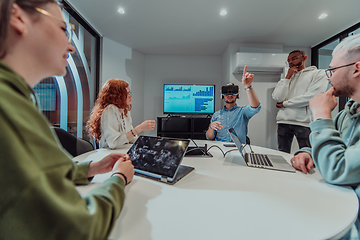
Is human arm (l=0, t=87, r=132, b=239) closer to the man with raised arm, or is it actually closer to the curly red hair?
the man with raised arm

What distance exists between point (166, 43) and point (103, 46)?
133 centimetres

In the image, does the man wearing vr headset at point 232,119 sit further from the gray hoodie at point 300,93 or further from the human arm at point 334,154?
the human arm at point 334,154

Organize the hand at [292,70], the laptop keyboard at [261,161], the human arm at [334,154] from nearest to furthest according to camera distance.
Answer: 1. the human arm at [334,154]
2. the laptop keyboard at [261,161]
3. the hand at [292,70]

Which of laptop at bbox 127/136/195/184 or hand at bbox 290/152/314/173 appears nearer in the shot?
→ laptop at bbox 127/136/195/184

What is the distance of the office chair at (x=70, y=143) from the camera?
4.79 feet

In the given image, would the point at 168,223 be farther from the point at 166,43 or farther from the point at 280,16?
the point at 166,43

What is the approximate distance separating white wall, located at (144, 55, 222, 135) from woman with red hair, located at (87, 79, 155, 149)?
2393 millimetres

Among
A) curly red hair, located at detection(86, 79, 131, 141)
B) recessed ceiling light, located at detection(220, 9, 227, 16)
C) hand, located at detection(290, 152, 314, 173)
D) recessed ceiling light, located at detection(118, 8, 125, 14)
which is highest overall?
recessed ceiling light, located at detection(118, 8, 125, 14)

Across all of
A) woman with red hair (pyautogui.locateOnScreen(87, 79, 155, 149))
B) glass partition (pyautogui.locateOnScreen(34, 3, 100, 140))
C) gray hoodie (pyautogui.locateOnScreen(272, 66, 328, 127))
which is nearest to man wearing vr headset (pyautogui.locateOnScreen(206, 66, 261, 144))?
gray hoodie (pyautogui.locateOnScreen(272, 66, 328, 127))

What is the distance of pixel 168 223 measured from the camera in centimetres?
47

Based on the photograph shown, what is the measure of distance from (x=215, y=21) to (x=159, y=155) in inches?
106

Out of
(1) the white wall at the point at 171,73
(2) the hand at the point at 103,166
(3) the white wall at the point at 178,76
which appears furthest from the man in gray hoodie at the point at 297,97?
(2) the hand at the point at 103,166

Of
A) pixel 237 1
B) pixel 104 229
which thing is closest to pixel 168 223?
pixel 104 229

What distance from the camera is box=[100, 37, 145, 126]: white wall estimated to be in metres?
3.37
